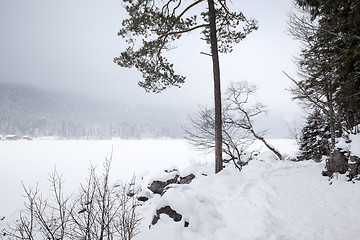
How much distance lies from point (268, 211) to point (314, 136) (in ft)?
50.1

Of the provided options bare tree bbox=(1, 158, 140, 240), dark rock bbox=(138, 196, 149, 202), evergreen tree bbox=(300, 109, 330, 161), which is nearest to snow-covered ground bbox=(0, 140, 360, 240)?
bare tree bbox=(1, 158, 140, 240)

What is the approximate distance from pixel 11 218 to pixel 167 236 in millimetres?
15175

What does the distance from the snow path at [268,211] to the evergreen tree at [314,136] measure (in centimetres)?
1073

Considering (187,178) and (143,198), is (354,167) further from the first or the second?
(143,198)

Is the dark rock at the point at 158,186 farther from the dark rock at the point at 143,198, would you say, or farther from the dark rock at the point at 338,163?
the dark rock at the point at 338,163

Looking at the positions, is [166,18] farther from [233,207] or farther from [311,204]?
[311,204]

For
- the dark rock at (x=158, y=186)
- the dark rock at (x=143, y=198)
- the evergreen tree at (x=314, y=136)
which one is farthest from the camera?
the evergreen tree at (x=314, y=136)

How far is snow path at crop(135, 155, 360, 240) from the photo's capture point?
3.93 m

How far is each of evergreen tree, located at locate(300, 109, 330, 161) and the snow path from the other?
35.2ft

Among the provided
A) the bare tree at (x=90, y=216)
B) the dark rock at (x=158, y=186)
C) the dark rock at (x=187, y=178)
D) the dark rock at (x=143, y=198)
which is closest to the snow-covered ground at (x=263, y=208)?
the bare tree at (x=90, y=216)

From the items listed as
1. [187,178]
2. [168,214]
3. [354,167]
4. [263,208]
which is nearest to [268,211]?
[263,208]

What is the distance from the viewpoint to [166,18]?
7.67 m

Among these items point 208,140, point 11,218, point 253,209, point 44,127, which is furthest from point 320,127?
point 44,127

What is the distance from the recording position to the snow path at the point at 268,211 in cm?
393
